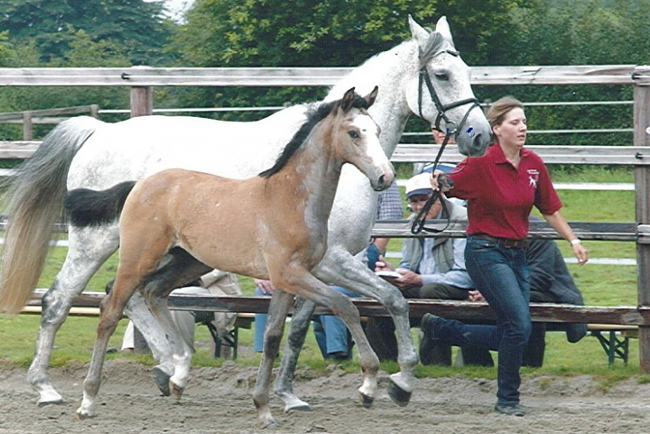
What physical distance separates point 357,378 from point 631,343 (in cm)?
328

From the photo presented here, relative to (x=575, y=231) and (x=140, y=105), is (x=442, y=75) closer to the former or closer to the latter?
(x=575, y=231)

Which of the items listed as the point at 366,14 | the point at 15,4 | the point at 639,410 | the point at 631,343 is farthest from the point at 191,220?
the point at 15,4

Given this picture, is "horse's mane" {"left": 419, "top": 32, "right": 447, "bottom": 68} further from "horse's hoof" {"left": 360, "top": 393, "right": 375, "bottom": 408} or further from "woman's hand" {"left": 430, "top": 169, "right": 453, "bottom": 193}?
"horse's hoof" {"left": 360, "top": 393, "right": 375, "bottom": 408}

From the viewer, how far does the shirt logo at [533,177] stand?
21.2 ft

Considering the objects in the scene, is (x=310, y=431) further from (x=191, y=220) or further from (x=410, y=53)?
(x=410, y=53)

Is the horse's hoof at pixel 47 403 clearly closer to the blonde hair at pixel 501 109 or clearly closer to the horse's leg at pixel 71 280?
the horse's leg at pixel 71 280

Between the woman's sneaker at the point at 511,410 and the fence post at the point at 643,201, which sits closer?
the woman's sneaker at the point at 511,410

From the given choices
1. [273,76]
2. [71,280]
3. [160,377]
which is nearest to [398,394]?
[160,377]

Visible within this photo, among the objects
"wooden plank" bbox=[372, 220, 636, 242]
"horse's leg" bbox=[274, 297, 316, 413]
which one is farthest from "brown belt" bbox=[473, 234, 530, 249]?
"horse's leg" bbox=[274, 297, 316, 413]

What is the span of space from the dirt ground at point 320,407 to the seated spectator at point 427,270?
1.35ft

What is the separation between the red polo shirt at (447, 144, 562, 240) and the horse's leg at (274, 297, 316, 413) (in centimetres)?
100

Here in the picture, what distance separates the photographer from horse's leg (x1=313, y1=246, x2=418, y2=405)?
21.0ft

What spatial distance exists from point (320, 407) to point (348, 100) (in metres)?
1.82

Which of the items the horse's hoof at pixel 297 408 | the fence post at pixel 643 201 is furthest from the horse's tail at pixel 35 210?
the fence post at pixel 643 201
